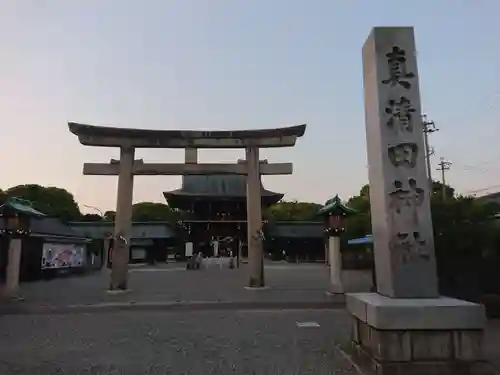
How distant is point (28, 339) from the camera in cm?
848

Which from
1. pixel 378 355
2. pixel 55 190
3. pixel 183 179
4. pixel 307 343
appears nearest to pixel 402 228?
pixel 378 355

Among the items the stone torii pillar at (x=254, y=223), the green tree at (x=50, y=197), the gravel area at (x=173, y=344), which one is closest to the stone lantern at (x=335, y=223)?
the stone torii pillar at (x=254, y=223)

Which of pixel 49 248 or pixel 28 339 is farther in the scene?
pixel 49 248

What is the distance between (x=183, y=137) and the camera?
19.0 meters

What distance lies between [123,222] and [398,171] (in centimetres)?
1414

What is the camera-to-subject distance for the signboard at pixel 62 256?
2633cm

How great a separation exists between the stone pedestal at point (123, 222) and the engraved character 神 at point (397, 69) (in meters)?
14.0

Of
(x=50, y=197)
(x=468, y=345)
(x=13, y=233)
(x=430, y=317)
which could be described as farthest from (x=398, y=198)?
(x=50, y=197)

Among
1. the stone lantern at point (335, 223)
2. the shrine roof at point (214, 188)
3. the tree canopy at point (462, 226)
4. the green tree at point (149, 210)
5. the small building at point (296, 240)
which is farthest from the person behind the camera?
the green tree at point (149, 210)

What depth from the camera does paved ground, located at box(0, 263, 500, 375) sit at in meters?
6.12

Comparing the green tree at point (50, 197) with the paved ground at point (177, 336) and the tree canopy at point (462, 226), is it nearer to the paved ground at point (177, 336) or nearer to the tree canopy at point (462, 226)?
the paved ground at point (177, 336)

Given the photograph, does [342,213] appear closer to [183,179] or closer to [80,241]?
[80,241]

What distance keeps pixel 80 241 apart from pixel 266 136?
→ 1929cm

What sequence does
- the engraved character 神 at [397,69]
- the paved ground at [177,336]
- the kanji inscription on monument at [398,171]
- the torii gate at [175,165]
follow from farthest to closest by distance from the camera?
1. the torii gate at [175,165]
2. the engraved character 神 at [397,69]
3. the paved ground at [177,336]
4. the kanji inscription on monument at [398,171]
